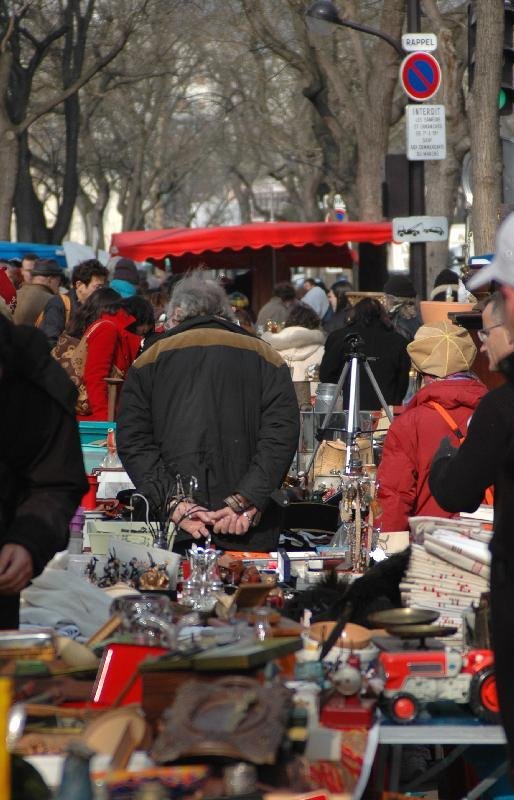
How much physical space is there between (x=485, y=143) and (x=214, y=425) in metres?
7.17

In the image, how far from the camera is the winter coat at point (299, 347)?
1257 cm

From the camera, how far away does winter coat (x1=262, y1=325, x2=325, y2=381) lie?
12.6m

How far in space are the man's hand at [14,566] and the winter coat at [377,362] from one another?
7.04 meters

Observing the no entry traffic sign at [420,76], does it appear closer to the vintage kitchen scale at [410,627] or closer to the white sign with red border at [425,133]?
the white sign with red border at [425,133]

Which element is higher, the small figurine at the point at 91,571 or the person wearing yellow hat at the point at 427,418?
the person wearing yellow hat at the point at 427,418

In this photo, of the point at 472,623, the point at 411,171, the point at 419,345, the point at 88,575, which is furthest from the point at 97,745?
the point at 411,171

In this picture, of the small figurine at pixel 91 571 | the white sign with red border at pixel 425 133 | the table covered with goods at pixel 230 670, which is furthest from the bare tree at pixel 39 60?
the table covered with goods at pixel 230 670

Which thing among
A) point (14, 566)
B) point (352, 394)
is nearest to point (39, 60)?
point (352, 394)

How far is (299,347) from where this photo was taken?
12.7m

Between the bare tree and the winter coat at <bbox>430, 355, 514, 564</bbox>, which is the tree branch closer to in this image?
the bare tree

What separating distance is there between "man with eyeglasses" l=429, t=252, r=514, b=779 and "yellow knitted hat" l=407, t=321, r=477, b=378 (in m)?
1.88

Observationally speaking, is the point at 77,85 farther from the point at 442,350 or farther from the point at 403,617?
the point at 403,617

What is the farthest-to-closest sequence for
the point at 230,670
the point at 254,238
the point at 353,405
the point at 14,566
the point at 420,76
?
the point at 254,238, the point at 420,76, the point at 353,405, the point at 14,566, the point at 230,670

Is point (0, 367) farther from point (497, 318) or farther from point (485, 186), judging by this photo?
point (485, 186)
